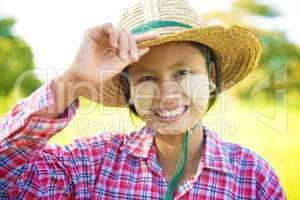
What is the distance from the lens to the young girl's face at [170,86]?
4.43ft

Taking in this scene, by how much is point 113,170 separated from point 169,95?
27 cm

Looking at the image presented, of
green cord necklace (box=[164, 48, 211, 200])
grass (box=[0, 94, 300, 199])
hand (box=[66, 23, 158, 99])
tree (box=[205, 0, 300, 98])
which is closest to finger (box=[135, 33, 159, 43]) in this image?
hand (box=[66, 23, 158, 99])

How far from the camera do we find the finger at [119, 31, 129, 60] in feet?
3.85

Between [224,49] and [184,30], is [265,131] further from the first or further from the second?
[184,30]

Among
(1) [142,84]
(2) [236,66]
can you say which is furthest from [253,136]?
(1) [142,84]

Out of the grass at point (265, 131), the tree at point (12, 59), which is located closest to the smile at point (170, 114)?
the grass at point (265, 131)

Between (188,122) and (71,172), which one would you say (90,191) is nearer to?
(71,172)

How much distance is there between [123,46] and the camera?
3.88 feet

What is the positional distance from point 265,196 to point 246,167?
3.7 inches

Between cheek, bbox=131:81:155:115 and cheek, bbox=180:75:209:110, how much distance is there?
0.09 m

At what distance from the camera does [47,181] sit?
1299mm

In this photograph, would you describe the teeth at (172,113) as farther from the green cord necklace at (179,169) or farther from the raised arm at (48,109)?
the raised arm at (48,109)

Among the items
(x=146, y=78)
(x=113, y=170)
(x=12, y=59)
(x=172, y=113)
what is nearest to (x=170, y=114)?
(x=172, y=113)

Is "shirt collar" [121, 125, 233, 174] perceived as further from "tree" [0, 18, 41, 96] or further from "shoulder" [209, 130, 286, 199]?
"tree" [0, 18, 41, 96]
